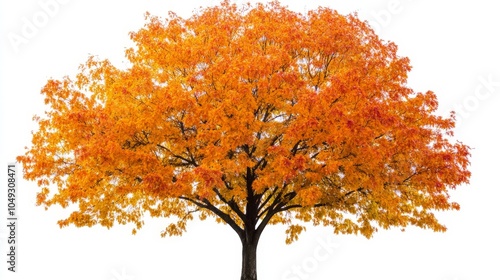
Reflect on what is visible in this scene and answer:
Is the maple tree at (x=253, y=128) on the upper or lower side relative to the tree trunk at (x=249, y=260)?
upper

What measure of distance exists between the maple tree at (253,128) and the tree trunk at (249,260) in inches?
1.4

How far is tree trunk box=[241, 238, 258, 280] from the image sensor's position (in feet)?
62.7

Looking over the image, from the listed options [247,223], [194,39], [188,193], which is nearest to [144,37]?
[194,39]

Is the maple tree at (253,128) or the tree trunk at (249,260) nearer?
the maple tree at (253,128)

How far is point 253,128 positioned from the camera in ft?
53.7

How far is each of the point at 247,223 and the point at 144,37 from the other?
7.04 m

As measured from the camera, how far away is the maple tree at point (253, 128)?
15555 millimetres

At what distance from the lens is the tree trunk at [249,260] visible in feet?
62.7

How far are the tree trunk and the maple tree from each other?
0.03m

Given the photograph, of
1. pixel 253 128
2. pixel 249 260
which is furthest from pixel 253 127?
pixel 249 260

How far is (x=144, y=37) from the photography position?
18391mm

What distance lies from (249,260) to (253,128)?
17.1 feet

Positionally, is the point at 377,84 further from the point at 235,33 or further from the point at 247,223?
the point at 247,223

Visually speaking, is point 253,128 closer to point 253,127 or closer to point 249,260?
point 253,127
